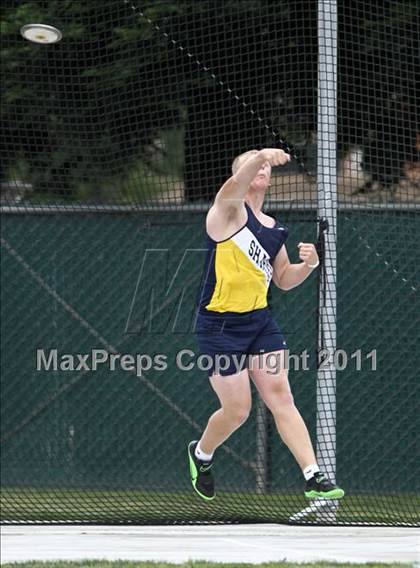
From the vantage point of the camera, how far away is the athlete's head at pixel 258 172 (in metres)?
5.71

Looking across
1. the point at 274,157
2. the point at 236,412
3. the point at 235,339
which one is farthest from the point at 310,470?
the point at 274,157

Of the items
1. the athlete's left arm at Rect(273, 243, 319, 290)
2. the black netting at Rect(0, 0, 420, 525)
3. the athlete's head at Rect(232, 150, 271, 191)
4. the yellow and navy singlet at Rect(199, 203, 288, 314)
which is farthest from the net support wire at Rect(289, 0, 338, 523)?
the athlete's head at Rect(232, 150, 271, 191)

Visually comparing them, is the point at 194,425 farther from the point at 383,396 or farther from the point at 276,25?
the point at 276,25

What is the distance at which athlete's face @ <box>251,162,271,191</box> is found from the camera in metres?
5.84

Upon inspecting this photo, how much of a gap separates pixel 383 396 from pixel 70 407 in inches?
100

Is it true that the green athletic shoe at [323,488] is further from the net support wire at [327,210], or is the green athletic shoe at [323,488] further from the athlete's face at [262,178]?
the net support wire at [327,210]

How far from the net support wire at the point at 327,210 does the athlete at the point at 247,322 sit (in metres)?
1.87

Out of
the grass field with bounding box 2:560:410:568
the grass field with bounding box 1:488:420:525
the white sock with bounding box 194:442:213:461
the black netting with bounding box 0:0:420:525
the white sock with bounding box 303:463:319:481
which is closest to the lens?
the white sock with bounding box 303:463:319:481

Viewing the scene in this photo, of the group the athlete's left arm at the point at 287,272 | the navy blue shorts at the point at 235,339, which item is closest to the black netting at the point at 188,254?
the athlete's left arm at the point at 287,272

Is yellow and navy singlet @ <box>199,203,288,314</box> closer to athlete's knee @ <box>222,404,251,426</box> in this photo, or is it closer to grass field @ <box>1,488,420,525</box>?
athlete's knee @ <box>222,404,251,426</box>

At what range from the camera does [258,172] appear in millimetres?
5750

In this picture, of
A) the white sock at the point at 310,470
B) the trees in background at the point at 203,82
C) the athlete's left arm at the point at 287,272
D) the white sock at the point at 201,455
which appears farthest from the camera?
the trees in background at the point at 203,82

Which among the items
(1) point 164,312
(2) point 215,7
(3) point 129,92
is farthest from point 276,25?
(1) point 164,312

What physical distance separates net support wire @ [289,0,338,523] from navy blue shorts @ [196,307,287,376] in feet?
6.25
